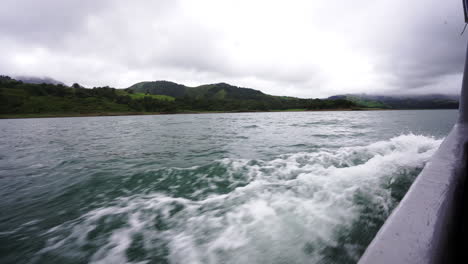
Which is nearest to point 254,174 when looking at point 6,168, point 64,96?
point 6,168

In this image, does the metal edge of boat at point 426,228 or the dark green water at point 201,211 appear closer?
the metal edge of boat at point 426,228

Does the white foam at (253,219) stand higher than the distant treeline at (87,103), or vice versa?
the distant treeline at (87,103)

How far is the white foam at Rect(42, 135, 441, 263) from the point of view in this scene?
2436mm

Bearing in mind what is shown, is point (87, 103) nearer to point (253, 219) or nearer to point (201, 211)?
point (201, 211)

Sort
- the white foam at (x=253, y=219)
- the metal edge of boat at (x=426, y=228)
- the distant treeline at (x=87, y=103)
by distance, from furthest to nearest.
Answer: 1. the distant treeline at (x=87, y=103)
2. the white foam at (x=253, y=219)
3. the metal edge of boat at (x=426, y=228)

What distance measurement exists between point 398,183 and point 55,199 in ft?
24.1

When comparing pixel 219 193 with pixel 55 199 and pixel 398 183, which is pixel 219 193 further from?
pixel 398 183

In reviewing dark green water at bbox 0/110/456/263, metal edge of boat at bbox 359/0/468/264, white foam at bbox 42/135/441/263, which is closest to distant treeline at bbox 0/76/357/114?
dark green water at bbox 0/110/456/263

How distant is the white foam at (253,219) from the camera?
244cm

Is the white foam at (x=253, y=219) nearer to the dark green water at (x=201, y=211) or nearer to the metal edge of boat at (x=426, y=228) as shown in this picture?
the dark green water at (x=201, y=211)

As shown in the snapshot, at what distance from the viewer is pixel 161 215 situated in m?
3.25

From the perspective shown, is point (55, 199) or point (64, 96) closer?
point (55, 199)

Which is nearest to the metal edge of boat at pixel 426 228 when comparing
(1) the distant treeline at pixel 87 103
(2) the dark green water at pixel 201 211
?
(2) the dark green water at pixel 201 211

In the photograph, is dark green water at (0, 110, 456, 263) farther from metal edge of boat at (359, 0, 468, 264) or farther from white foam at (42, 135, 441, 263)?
metal edge of boat at (359, 0, 468, 264)
